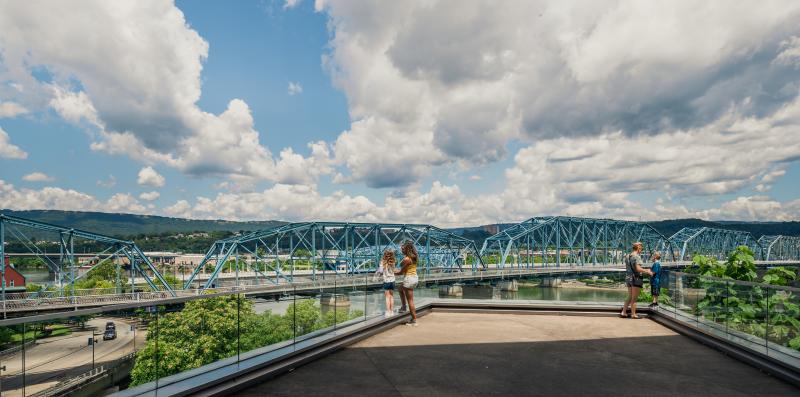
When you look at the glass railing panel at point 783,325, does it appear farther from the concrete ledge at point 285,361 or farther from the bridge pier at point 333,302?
the bridge pier at point 333,302

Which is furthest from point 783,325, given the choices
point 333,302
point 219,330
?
point 219,330

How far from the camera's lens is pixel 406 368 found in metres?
6.11

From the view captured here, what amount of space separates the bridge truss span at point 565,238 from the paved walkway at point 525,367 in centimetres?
10682

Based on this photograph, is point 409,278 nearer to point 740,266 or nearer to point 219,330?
point 219,330

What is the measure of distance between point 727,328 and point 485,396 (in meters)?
5.00

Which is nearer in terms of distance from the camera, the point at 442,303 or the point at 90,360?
the point at 90,360

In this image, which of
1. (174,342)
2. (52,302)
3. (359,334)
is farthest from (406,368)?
(52,302)

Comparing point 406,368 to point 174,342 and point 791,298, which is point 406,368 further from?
point 791,298

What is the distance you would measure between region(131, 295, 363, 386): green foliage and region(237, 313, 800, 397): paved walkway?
2.39 ft

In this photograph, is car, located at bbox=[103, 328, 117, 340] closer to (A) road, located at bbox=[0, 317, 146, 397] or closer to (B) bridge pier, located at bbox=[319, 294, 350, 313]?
(A) road, located at bbox=[0, 317, 146, 397]

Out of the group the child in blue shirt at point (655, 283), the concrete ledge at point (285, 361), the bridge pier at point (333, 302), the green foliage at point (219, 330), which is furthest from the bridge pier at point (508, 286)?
the green foliage at point (219, 330)

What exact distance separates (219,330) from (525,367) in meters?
4.75

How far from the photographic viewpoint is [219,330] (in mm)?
7199

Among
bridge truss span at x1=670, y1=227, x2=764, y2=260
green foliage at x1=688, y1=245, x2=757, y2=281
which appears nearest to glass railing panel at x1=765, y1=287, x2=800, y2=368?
green foliage at x1=688, y1=245, x2=757, y2=281
